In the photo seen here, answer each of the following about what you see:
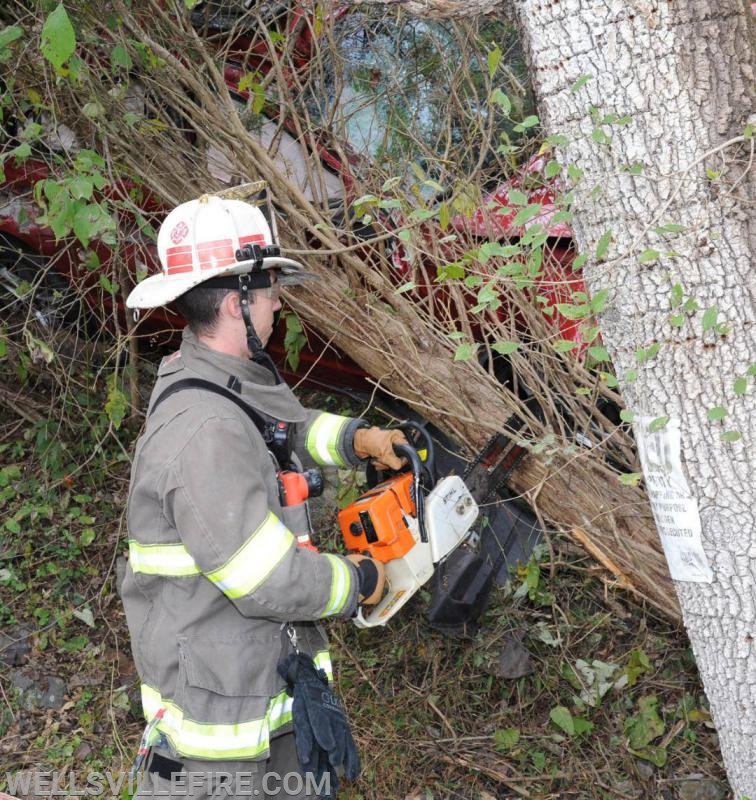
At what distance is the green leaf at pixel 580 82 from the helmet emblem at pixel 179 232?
111 centimetres

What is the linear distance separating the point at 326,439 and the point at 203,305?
706mm

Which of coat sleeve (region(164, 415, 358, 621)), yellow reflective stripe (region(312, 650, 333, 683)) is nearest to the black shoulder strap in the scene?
coat sleeve (region(164, 415, 358, 621))

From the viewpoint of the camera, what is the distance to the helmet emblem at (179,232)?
246 centimetres

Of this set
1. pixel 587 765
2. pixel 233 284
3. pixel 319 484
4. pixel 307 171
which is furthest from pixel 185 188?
pixel 587 765

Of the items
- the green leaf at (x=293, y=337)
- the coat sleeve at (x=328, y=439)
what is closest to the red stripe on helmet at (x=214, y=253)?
the coat sleeve at (x=328, y=439)

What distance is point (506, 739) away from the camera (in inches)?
137

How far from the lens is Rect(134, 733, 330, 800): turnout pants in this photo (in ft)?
7.41

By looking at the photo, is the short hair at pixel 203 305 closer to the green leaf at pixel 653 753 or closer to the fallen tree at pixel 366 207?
the fallen tree at pixel 366 207

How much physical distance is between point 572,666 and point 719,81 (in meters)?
2.44

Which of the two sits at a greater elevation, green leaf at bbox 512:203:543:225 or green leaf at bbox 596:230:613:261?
green leaf at bbox 512:203:543:225

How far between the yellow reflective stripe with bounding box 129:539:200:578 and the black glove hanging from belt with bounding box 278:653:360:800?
1.27ft

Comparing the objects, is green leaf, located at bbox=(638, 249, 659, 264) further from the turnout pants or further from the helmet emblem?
the turnout pants

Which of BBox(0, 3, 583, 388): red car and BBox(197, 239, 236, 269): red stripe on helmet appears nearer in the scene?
BBox(197, 239, 236, 269): red stripe on helmet

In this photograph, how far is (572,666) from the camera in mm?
3580
